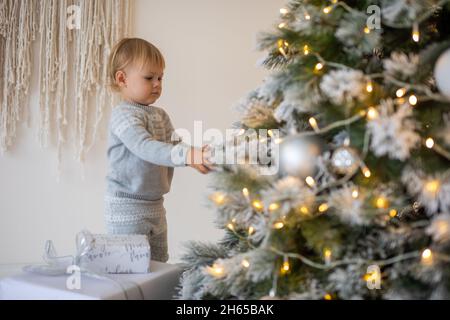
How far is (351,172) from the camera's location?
692mm

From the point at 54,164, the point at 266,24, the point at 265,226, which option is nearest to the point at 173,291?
the point at 265,226

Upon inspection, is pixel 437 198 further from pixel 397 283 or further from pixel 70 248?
pixel 70 248

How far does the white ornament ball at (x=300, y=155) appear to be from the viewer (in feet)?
2.33

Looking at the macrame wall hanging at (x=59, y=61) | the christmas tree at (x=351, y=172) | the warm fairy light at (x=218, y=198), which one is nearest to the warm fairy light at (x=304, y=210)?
the christmas tree at (x=351, y=172)

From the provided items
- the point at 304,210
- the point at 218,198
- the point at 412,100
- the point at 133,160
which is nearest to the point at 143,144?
Result: the point at 133,160

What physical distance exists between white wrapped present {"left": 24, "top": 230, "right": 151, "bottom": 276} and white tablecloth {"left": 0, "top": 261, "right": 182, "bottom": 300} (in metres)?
0.02

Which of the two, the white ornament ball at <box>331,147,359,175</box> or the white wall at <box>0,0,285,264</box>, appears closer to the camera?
the white ornament ball at <box>331,147,359,175</box>

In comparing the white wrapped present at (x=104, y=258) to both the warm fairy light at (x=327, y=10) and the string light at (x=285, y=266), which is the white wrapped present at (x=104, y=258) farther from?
the warm fairy light at (x=327, y=10)

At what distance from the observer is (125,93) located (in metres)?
1.36

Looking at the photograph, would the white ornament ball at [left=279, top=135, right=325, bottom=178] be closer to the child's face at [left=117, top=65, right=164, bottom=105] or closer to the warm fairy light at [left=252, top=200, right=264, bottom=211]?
the warm fairy light at [left=252, top=200, right=264, bottom=211]

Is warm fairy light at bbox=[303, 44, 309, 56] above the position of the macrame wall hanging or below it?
below

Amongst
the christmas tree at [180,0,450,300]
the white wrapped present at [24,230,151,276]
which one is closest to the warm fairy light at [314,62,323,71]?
the christmas tree at [180,0,450,300]

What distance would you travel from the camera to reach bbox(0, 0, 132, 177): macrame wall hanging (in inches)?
78.9
